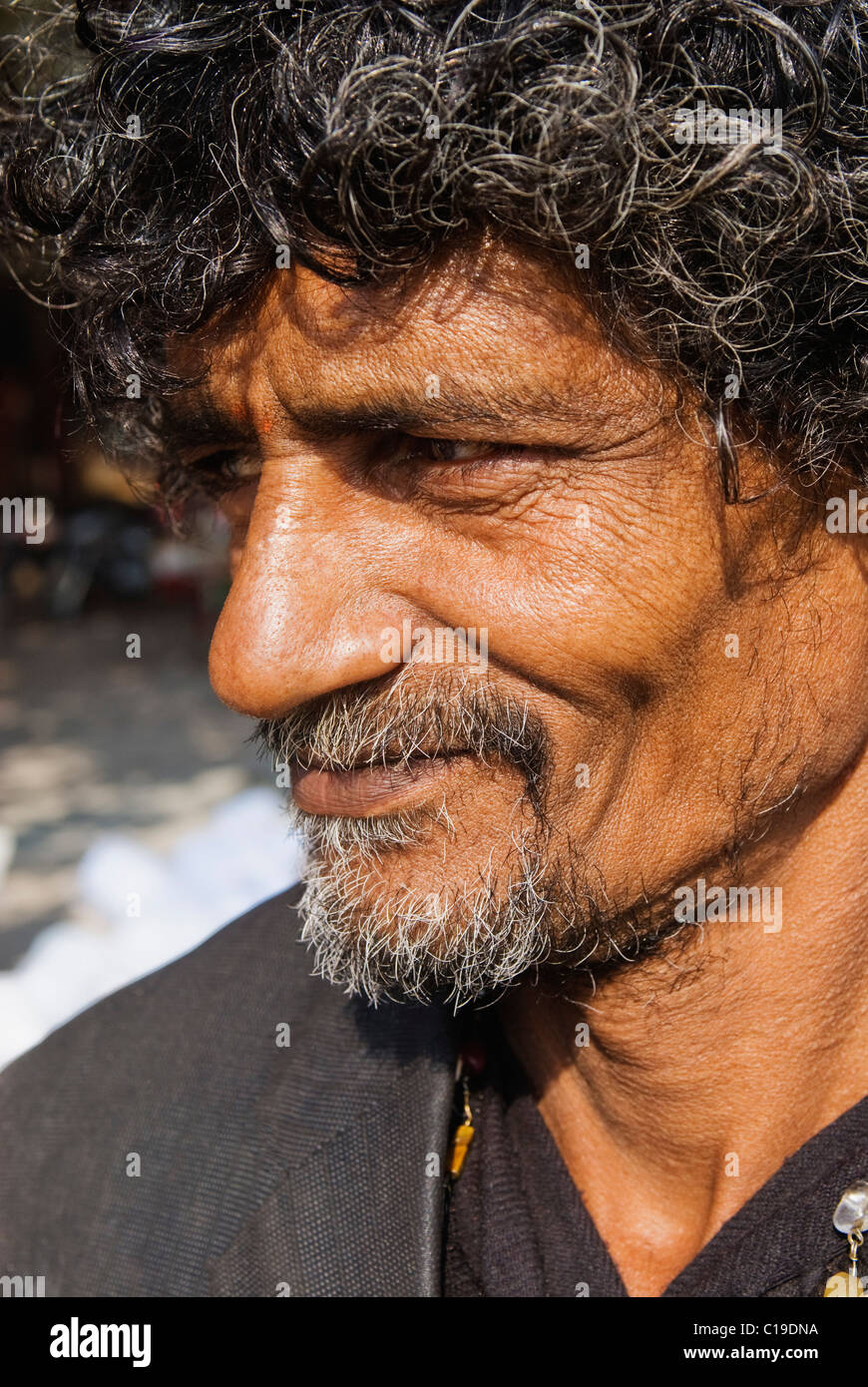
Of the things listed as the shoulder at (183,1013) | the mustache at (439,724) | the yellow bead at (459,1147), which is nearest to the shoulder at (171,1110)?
the shoulder at (183,1013)

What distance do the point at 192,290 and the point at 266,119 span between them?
215 mm

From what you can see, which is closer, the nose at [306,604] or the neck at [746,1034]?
the nose at [306,604]

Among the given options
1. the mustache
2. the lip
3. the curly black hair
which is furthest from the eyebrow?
the lip

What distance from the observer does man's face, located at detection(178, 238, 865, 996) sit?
1.28 meters

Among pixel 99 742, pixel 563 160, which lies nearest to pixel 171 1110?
pixel 563 160

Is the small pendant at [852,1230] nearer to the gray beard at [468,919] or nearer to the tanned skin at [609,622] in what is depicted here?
the tanned skin at [609,622]

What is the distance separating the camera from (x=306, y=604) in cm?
138

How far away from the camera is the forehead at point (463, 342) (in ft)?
4.05

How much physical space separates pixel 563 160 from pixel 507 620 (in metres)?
0.49

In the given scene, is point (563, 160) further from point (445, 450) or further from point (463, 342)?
point (445, 450)

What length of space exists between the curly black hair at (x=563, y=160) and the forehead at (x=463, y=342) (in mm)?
27

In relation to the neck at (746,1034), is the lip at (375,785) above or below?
above
